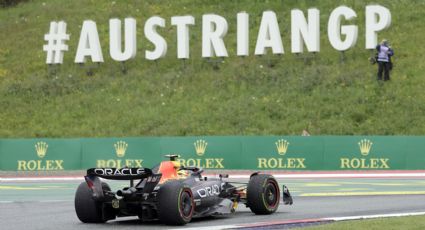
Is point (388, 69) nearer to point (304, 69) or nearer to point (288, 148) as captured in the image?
point (304, 69)

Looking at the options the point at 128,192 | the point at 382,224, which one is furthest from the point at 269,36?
the point at 382,224

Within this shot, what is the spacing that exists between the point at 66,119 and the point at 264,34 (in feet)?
33.8

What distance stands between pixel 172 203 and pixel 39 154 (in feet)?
76.3

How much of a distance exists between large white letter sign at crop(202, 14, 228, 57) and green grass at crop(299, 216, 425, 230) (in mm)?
32245

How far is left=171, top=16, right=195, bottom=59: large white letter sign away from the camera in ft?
156

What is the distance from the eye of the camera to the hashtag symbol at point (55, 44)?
50.6 metres

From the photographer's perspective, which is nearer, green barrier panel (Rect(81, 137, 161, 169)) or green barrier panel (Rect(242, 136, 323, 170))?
green barrier panel (Rect(242, 136, 323, 170))

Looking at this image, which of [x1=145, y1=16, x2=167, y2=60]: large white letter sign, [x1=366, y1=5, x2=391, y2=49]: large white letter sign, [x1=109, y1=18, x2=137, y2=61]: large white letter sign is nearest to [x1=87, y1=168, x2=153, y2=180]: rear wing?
[x1=366, y1=5, x2=391, y2=49]: large white letter sign

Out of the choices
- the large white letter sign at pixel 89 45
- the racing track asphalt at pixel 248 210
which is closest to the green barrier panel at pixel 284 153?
the racing track asphalt at pixel 248 210

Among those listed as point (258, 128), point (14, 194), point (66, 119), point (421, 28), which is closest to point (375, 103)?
point (258, 128)

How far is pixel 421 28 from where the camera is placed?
4891 cm

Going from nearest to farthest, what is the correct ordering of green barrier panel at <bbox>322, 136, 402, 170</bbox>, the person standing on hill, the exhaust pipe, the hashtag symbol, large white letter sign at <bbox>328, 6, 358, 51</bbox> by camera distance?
the exhaust pipe < green barrier panel at <bbox>322, 136, 402, 170</bbox> < the person standing on hill < large white letter sign at <bbox>328, 6, 358, 51</bbox> < the hashtag symbol

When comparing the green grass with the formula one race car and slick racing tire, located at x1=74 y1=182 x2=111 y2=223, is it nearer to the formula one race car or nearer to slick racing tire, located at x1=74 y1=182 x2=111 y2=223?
the formula one race car

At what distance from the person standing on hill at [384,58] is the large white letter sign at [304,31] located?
12.5ft
